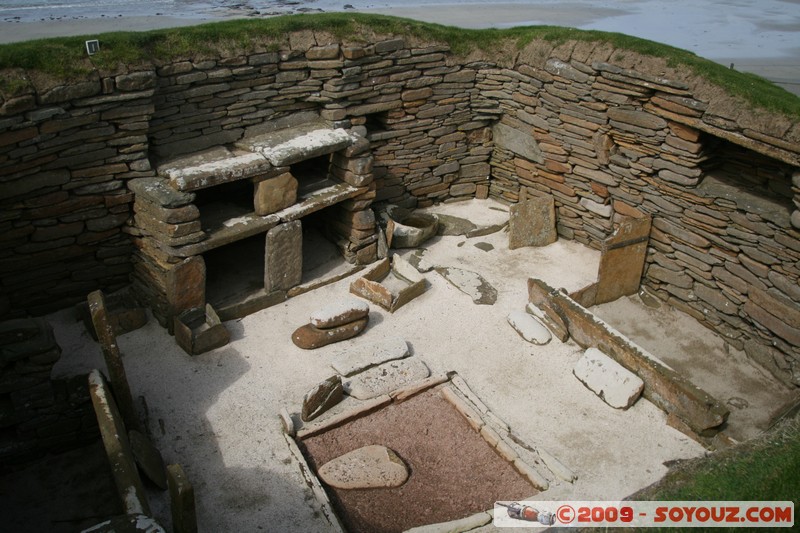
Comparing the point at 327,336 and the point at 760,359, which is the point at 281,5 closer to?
the point at 327,336

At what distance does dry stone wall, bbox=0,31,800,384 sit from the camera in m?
7.23

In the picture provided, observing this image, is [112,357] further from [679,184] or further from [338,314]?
[679,184]

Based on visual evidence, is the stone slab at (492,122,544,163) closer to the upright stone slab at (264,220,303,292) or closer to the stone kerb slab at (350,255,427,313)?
the stone kerb slab at (350,255,427,313)

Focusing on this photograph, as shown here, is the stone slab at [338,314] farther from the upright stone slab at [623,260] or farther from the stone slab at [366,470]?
the upright stone slab at [623,260]

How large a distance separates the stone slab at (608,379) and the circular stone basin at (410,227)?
3019 millimetres

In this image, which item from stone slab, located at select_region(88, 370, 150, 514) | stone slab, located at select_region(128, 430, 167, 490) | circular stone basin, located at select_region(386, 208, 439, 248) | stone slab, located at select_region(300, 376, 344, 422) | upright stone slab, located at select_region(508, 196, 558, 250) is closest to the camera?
stone slab, located at select_region(88, 370, 150, 514)

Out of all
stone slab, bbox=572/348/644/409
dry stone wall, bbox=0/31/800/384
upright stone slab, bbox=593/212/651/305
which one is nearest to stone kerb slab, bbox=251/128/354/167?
dry stone wall, bbox=0/31/800/384

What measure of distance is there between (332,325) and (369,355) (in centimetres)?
55

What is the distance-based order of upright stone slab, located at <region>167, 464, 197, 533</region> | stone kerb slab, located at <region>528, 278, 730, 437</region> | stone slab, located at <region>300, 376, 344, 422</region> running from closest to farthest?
upright stone slab, located at <region>167, 464, 197, 533</region> < stone kerb slab, located at <region>528, 278, 730, 437</region> < stone slab, located at <region>300, 376, 344, 422</region>

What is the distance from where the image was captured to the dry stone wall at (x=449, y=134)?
23.7ft

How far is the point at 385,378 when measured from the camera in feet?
22.9

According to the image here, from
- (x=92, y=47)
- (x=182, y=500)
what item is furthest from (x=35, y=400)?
(x=92, y=47)

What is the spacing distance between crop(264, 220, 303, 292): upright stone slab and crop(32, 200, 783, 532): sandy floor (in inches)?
10.7

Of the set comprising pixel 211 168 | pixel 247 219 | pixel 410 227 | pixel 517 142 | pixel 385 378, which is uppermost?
pixel 211 168
